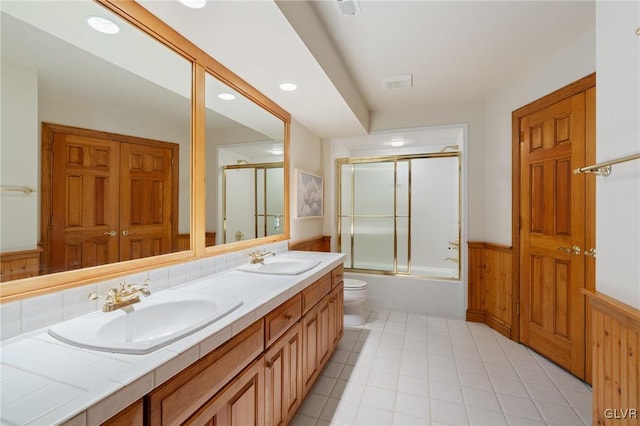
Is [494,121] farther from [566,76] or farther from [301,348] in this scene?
[301,348]

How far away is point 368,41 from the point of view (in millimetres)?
2033

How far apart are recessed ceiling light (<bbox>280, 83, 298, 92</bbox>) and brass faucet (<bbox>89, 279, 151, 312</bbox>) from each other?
1.63 metres

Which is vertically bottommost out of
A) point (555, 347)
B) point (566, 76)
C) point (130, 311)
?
point (555, 347)

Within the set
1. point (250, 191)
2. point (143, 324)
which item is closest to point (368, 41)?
point (250, 191)

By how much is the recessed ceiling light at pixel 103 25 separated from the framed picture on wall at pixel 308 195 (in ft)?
5.78

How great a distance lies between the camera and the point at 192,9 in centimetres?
125

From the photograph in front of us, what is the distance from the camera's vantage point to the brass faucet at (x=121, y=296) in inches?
40.8

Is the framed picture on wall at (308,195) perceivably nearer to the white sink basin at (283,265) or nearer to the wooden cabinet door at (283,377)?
the white sink basin at (283,265)

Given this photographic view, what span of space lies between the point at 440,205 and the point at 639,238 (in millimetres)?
3247

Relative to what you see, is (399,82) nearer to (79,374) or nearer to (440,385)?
(440,385)

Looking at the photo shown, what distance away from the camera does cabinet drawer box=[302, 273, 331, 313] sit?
166 centimetres

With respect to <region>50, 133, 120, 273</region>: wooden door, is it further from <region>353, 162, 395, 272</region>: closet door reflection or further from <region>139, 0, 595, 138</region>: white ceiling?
<region>353, 162, 395, 272</region>: closet door reflection

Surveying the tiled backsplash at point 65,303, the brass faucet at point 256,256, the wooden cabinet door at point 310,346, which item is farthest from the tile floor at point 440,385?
the tiled backsplash at point 65,303

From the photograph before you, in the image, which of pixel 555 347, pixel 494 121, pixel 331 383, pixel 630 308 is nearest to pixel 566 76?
pixel 494 121
